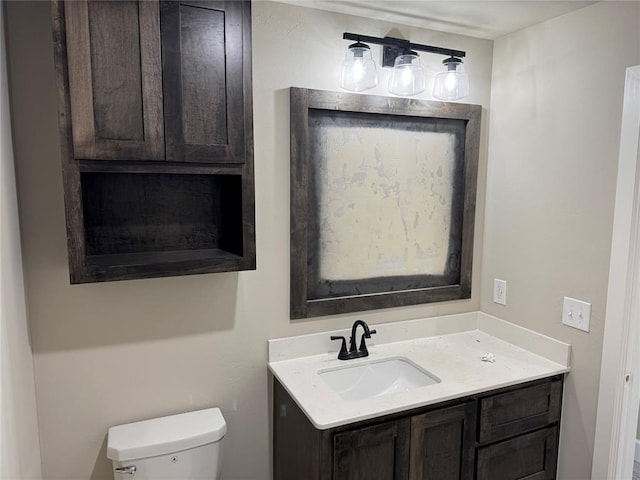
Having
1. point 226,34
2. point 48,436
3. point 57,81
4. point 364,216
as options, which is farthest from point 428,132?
point 48,436

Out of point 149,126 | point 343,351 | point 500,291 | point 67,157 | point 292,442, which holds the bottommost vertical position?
point 292,442

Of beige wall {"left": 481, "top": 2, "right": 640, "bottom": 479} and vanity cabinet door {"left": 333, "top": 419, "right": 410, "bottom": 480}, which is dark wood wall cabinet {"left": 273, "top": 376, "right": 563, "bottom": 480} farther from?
beige wall {"left": 481, "top": 2, "right": 640, "bottom": 479}

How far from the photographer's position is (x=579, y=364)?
76.1 inches

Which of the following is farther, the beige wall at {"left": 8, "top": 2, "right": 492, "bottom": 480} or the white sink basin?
the white sink basin

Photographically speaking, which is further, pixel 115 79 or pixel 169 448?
pixel 169 448

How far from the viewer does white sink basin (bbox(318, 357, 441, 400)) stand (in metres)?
1.96

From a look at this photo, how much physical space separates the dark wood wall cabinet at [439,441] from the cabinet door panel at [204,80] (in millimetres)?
1045

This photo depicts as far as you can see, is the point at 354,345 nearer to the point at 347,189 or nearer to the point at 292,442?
the point at 292,442

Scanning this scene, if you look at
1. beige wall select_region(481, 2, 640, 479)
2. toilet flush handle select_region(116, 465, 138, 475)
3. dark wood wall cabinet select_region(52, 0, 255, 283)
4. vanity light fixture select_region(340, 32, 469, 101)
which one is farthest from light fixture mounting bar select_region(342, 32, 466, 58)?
toilet flush handle select_region(116, 465, 138, 475)

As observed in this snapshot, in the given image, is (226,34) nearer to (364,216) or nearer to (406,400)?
(364,216)

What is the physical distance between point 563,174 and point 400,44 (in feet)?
3.01

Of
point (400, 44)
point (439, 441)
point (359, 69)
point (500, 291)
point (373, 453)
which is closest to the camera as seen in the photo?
point (373, 453)

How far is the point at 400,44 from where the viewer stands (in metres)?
2.00

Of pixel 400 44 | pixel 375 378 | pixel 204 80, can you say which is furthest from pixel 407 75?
pixel 375 378
